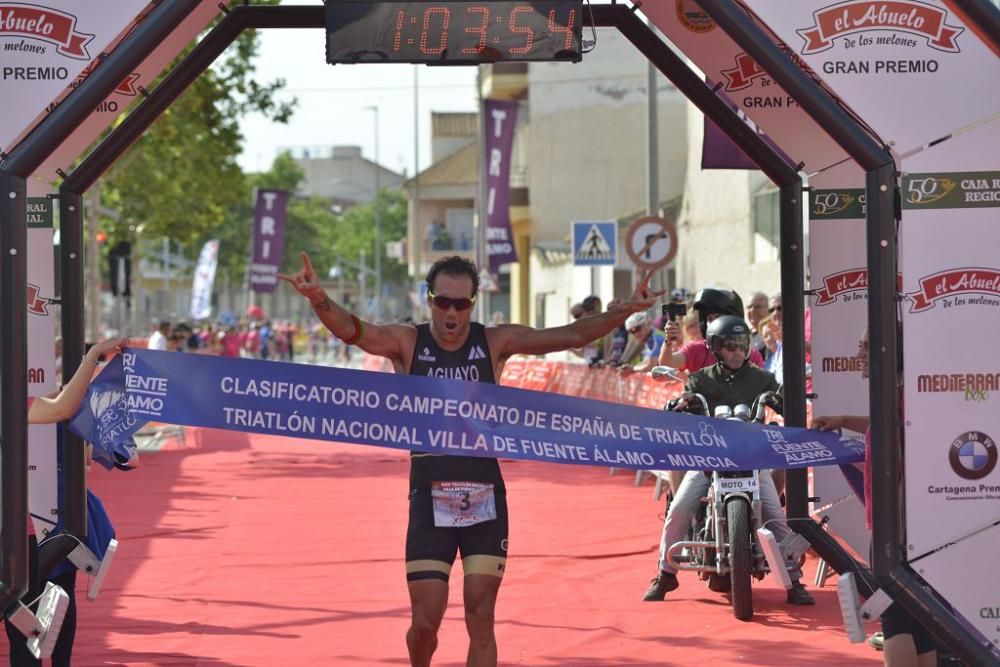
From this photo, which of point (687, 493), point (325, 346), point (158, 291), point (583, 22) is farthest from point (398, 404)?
point (158, 291)

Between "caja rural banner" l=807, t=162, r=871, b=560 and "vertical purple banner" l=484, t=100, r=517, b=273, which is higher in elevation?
"vertical purple banner" l=484, t=100, r=517, b=273

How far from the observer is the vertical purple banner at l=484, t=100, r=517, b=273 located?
42.0 metres

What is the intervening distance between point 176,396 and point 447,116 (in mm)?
97379

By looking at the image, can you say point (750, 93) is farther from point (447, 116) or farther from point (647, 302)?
point (447, 116)

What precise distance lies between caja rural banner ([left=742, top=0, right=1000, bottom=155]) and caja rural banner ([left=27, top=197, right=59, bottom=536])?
3779 mm

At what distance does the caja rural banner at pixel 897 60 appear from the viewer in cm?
749

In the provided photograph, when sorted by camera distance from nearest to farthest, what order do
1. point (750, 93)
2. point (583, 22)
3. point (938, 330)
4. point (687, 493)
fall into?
point (938, 330) → point (583, 22) → point (750, 93) → point (687, 493)

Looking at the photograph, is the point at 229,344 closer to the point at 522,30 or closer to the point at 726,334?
the point at 726,334

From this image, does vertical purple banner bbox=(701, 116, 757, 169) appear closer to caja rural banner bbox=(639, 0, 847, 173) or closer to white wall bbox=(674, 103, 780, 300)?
caja rural banner bbox=(639, 0, 847, 173)

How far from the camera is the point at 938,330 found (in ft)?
24.4

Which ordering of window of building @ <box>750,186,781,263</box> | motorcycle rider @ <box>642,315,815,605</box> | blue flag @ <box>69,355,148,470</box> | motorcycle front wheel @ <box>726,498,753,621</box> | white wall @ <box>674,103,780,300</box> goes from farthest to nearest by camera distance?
white wall @ <box>674,103,780,300</box> → window of building @ <box>750,186,781,263</box> → motorcycle rider @ <box>642,315,815,605</box> → motorcycle front wheel @ <box>726,498,753,621</box> → blue flag @ <box>69,355,148,470</box>

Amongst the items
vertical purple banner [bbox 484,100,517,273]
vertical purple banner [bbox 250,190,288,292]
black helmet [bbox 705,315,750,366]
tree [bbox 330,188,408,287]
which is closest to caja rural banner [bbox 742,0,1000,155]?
black helmet [bbox 705,315,750,366]

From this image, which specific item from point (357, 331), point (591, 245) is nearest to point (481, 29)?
point (357, 331)

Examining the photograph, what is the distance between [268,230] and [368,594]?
3829cm
